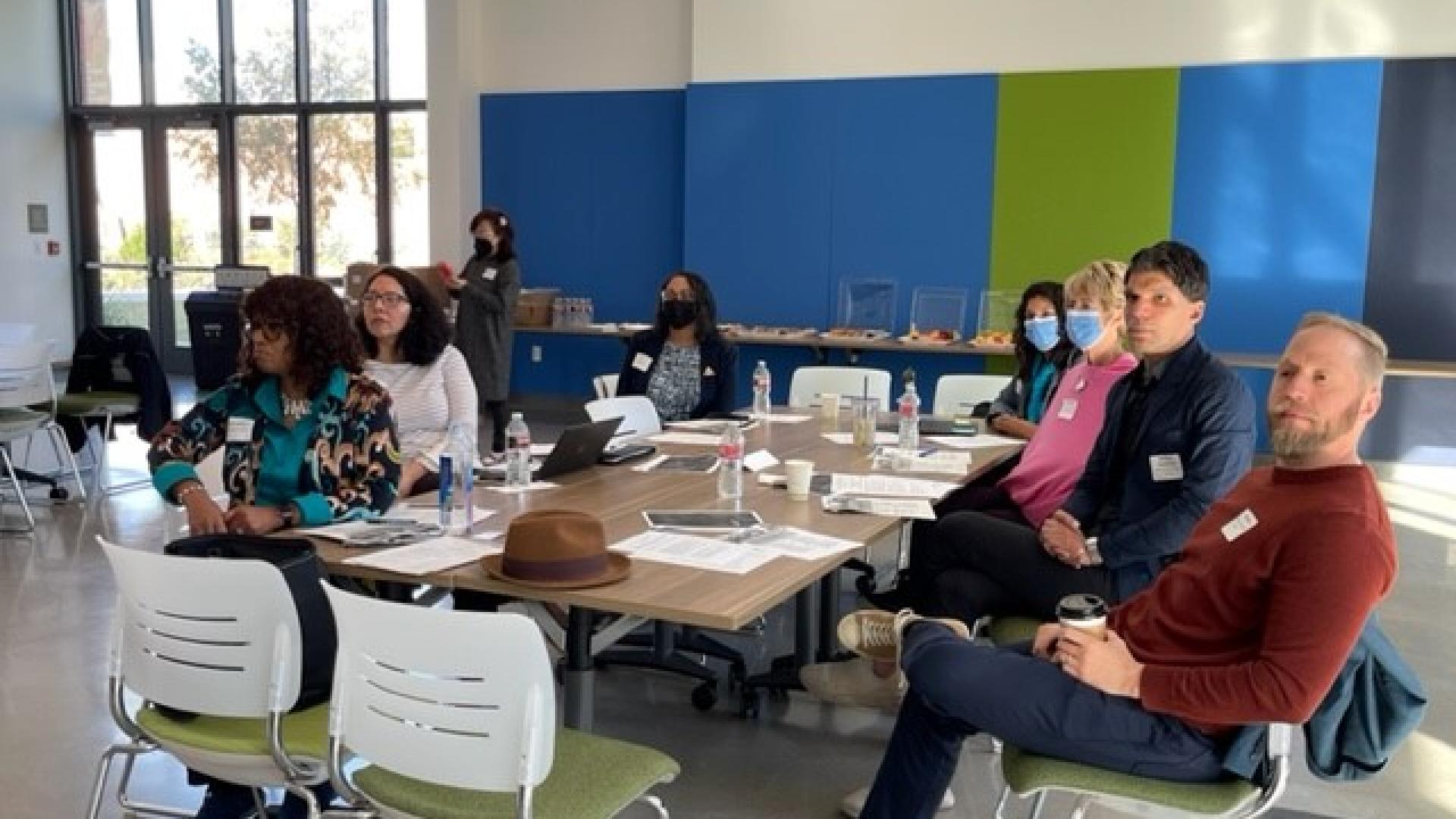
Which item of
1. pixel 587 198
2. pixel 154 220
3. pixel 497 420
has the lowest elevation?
pixel 497 420

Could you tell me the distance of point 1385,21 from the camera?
24.6 feet

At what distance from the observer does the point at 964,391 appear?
564cm

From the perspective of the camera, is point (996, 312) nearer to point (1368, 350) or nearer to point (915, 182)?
point (915, 182)

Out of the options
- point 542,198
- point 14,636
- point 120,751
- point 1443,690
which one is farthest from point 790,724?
point 542,198

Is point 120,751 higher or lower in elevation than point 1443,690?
higher

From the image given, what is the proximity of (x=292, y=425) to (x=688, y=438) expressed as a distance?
5.31ft

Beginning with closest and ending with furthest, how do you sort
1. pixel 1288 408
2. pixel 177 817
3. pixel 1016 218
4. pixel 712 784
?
pixel 1288 408, pixel 177 817, pixel 712 784, pixel 1016 218

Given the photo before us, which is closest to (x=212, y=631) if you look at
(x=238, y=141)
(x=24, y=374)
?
(x=24, y=374)

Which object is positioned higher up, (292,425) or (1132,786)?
(292,425)

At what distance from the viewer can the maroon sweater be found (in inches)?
79.4

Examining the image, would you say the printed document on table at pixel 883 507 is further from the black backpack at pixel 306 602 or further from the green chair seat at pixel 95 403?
the green chair seat at pixel 95 403

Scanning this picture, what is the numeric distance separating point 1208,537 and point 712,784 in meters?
1.51

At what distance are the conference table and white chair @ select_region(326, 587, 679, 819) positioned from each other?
34 cm

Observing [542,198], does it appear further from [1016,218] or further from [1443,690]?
[1443,690]
